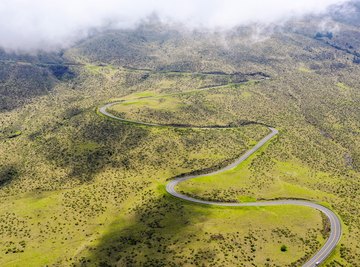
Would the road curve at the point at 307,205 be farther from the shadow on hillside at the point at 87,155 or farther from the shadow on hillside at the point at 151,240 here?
the shadow on hillside at the point at 87,155

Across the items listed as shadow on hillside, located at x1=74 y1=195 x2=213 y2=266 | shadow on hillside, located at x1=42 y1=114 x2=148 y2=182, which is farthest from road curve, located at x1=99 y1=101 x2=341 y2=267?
shadow on hillside, located at x1=42 y1=114 x2=148 y2=182

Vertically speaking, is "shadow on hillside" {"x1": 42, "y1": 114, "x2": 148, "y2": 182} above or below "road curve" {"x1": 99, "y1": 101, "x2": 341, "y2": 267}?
above

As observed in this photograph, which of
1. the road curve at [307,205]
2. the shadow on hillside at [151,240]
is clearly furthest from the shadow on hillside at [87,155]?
the shadow on hillside at [151,240]

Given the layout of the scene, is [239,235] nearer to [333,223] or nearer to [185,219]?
[185,219]

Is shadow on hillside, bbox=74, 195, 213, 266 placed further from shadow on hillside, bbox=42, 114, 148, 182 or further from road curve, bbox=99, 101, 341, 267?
shadow on hillside, bbox=42, 114, 148, 182

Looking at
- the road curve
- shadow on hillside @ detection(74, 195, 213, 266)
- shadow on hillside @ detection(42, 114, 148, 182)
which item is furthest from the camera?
shadow on hillside @ detection(42, 114, 148, 182)

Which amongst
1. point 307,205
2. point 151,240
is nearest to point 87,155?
point 151,240

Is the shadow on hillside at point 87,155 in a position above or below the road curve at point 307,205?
above

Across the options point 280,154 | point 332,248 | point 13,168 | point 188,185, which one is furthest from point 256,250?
point 13,168

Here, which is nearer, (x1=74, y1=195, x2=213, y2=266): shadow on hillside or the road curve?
(x1=74, y1=195, x2=213, y2=266): shadow on hillside
